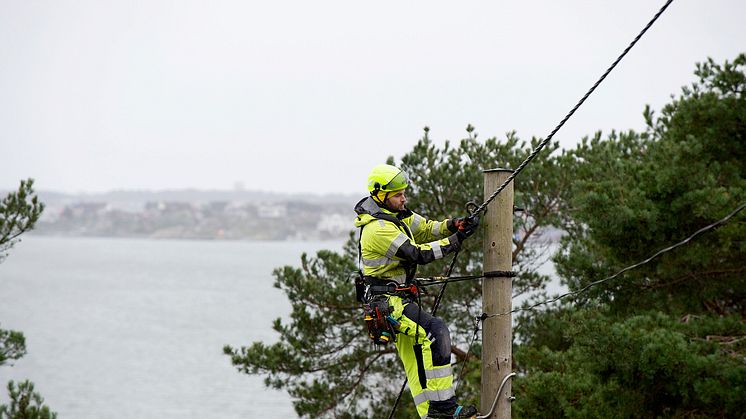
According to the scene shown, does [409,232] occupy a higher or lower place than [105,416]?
higher

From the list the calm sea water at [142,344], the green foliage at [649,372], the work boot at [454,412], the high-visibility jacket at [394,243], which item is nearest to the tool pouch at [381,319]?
the high-visibility jacket at [394,243]

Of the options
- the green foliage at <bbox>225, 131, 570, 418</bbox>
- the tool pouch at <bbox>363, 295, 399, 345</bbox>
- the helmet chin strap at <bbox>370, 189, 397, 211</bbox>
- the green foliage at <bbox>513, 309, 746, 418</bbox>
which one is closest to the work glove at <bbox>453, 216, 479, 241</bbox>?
the helmet chin strap at <bbox>370, 189, 397, 211</bbox>

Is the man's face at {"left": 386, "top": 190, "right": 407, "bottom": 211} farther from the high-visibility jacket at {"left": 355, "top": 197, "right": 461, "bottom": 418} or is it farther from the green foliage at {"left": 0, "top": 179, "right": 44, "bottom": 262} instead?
the green foliage at {"left": 0, "top": 179, "right": 44, "bottom": 262}

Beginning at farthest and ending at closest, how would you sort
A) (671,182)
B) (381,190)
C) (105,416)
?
(105,416), (671,182), (381,190)

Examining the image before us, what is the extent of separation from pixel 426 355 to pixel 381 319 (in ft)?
1.62

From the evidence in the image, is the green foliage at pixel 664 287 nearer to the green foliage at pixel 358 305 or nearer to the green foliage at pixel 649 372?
the green foliage at pixel 649 372

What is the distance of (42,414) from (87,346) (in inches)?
2805

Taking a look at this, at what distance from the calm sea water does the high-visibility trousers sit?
47.7 meters

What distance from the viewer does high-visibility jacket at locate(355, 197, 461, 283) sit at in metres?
7.08

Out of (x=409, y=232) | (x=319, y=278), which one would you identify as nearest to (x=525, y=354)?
(x=319, y=278)

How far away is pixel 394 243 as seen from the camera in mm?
7129

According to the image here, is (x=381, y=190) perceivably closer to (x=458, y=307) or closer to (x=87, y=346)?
(x=458, y=307)

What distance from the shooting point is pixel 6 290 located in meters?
143

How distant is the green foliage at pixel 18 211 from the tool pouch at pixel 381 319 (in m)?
13.8
